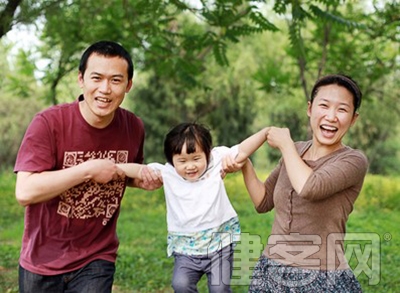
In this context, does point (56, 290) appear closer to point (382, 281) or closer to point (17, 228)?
point (382, 281)

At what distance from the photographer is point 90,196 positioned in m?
2.87

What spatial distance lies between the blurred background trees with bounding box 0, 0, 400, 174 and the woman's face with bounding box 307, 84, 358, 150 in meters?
1.60

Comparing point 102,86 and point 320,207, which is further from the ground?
point 102,86

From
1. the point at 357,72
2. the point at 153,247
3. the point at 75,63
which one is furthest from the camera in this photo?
the point at 75,63

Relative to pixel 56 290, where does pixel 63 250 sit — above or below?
above

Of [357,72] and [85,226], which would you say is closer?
[85,226]

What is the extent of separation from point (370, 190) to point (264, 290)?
9163 millimetres

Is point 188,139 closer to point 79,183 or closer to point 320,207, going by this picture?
point 79,183

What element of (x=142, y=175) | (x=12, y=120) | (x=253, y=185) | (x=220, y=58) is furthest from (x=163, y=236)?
(x=12, y=120)

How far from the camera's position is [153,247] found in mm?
7570

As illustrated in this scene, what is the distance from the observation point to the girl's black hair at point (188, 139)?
9.66 ft

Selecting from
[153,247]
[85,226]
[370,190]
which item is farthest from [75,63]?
[85,226]

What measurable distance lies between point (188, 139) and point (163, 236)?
548 cm

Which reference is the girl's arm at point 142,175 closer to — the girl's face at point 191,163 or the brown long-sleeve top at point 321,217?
the girl's face at point 191,163
